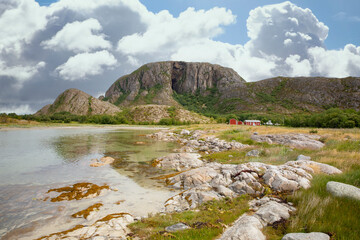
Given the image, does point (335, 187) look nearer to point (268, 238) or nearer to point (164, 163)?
point (268, 238)

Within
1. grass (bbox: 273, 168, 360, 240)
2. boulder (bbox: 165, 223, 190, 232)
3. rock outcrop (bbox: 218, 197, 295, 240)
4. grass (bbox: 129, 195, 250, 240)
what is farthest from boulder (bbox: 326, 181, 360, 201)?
boulder (bbox: 165, 223, 190, 232)

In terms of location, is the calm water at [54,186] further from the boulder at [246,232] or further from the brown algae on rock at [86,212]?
the boulder at [246,232]

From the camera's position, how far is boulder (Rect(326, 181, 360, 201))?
6.36 m

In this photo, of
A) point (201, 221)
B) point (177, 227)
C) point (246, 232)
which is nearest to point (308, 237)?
point (246, 232)

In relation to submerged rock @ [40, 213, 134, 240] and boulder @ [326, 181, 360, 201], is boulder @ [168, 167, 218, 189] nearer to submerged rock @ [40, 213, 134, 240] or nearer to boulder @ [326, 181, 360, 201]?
submerged rock @ [40, 213, 134, 240]

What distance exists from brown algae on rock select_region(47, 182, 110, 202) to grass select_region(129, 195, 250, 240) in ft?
18.7

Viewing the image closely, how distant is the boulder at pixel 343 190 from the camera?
20.9 ft

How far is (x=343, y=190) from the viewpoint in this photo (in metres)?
→ 6.73

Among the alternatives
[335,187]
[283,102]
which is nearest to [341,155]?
[335,187]

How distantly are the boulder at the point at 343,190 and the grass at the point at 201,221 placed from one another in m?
3.28

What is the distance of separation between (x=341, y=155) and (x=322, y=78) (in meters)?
232

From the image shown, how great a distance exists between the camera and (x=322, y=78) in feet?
633

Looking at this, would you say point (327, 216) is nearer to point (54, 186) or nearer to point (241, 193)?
point (241, 193)

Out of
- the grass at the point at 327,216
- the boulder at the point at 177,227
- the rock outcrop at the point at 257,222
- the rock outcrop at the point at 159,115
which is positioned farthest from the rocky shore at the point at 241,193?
the rock outcrop at the point at 159,115
